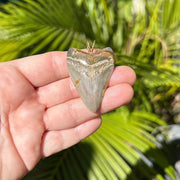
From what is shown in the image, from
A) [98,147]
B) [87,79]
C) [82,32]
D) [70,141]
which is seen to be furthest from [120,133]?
[82,32]

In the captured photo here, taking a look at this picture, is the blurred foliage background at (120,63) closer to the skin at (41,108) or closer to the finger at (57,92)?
the skin at (41,108)

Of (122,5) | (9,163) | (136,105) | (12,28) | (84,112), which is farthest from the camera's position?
(122,5)

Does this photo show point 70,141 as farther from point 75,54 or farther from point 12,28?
point 12,28

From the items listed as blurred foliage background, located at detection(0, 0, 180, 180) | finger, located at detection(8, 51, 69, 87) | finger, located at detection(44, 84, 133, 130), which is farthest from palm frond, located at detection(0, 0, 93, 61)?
finger, located at detection(44, 84, 133, 130)

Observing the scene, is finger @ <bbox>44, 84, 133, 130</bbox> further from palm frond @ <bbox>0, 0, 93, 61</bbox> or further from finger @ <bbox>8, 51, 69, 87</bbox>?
palm frond @ <bbox>0, 0, 93, 61</bbox>

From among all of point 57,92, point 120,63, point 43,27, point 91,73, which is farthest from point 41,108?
point 43,27
